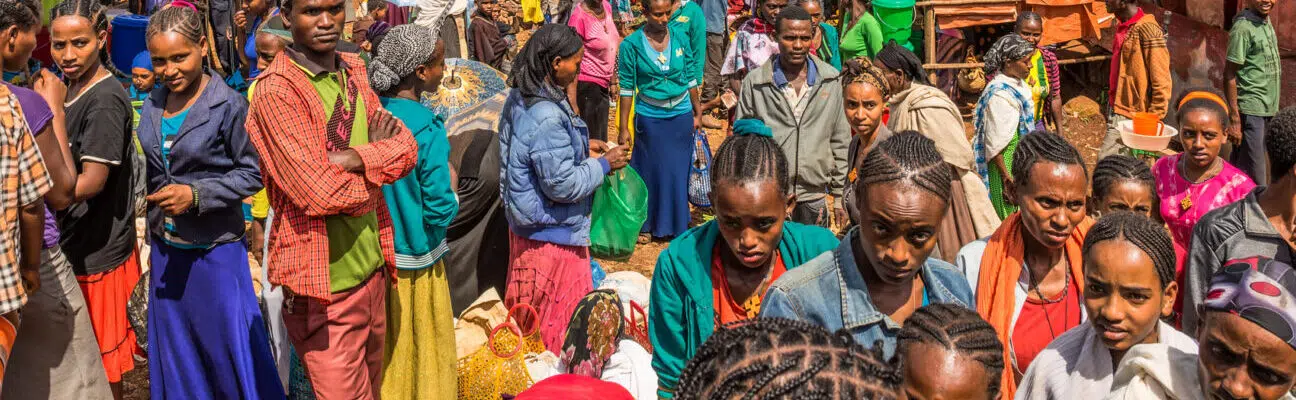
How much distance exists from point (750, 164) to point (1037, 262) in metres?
1.11

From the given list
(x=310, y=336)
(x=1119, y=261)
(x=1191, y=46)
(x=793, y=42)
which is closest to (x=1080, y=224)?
(x=1119, y=261)

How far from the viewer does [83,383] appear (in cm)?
420

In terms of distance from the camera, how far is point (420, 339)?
4918mm

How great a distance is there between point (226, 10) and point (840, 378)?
12458 millimetres

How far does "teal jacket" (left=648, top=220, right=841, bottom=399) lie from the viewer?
328 centimetres

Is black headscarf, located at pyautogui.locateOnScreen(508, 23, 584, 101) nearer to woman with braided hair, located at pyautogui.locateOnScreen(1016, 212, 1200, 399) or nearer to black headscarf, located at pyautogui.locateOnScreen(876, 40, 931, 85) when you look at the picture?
black headscarf, located at pyautogui.locateOnScreen(876, 40, 931, 85)

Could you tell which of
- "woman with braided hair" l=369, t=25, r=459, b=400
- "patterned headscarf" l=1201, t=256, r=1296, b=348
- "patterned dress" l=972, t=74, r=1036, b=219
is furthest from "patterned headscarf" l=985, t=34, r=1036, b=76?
"patterned headscarf" l=1201, t=256, r=1296, b=348

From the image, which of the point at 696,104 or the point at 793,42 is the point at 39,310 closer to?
the point at 793,42

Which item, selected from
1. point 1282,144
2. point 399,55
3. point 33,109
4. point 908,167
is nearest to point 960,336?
point 908,167

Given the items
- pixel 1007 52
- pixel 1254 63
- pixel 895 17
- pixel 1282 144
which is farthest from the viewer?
pixel 895 17

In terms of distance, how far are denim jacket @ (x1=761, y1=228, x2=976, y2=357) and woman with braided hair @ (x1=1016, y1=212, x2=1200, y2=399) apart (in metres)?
0.34

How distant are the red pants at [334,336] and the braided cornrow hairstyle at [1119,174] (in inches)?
102

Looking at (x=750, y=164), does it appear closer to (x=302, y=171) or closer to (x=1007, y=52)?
(x=302, y=171)

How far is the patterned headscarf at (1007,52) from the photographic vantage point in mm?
6930
